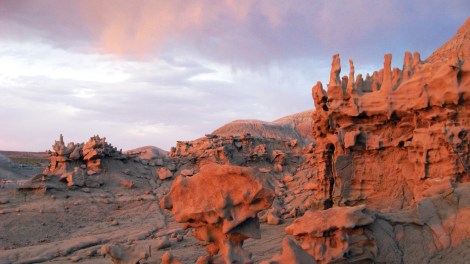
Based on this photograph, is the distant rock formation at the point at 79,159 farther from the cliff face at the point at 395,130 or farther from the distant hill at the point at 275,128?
the distant hill at the point at 275,128

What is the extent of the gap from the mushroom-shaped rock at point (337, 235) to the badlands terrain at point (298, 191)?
2 centimetres

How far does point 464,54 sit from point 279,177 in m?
11.4

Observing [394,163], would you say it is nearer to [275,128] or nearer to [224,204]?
[224,204]

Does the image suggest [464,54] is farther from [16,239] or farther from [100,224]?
[16,239]

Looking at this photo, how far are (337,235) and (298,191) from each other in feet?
37.0

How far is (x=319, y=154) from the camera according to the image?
1445 cm

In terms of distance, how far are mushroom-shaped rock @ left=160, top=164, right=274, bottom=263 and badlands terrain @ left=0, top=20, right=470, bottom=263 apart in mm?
16

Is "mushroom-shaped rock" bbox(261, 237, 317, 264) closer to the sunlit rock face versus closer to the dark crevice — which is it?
the sunlit rock face

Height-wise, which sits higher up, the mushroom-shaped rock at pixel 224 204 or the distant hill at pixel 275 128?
the distant hill at pixel 275 128

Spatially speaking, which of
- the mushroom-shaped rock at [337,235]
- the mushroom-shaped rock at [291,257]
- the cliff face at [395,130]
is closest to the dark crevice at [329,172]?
the cliff face at [395,130]

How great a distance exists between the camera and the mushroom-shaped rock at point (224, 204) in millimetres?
6309

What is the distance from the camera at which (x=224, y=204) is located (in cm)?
638

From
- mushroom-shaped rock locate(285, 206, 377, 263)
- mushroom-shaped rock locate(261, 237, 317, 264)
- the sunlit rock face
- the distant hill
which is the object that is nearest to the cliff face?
the sunlit rock face

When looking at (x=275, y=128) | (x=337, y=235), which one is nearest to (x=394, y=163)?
(x=337, y=235)
